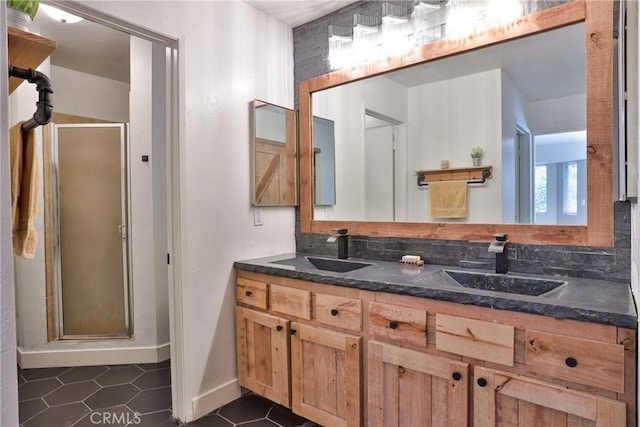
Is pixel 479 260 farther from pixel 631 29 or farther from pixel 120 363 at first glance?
pixel 120 363

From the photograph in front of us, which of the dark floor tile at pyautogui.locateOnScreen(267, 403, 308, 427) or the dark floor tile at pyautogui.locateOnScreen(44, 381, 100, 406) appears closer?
the dark floor tile at pyautogui.locateOnScreen(267, 403, 308, 427)

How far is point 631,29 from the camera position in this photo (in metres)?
1.10

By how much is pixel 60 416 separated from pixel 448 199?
8.14ft

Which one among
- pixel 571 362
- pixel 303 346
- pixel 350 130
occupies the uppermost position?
pixel 350 130

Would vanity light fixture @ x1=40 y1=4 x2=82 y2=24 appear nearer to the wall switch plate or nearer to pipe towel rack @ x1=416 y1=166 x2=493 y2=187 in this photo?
the wall switch plate

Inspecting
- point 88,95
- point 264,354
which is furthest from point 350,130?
point 88,95

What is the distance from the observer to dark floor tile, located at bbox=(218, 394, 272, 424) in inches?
81.7

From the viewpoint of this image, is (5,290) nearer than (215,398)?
Yes

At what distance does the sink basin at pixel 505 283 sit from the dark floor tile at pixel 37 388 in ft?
8.51

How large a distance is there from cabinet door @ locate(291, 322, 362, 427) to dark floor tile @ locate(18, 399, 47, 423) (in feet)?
5.01

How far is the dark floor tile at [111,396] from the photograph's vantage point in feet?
7.31

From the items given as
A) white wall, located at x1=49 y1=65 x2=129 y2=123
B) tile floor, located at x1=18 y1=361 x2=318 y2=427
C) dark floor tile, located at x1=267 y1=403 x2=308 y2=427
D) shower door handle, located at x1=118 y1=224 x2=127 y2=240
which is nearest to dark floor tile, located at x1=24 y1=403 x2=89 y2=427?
tile floor, located at x1=18 y1=361 x2=318 y2=427

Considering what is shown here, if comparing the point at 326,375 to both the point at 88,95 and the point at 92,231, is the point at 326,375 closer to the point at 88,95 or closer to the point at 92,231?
the point at 92,231

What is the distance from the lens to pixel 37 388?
2439mm
